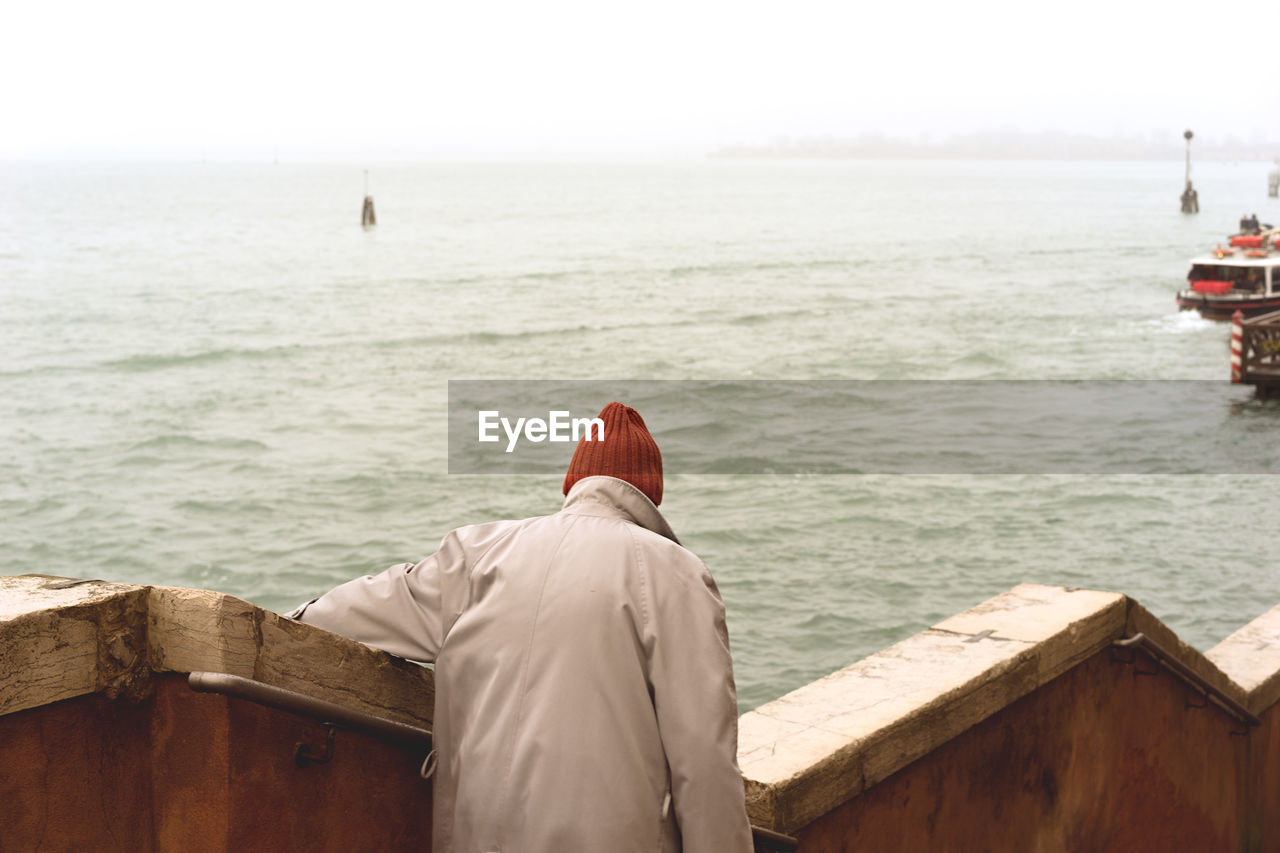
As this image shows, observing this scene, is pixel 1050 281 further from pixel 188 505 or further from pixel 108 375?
pixel 188 505

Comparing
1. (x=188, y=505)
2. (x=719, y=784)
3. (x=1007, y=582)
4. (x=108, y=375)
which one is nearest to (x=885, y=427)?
(x=1007, y=582)

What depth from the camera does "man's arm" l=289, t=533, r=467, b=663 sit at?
2.69 metres

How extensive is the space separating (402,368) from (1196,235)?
72702 millimetres

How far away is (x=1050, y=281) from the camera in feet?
210

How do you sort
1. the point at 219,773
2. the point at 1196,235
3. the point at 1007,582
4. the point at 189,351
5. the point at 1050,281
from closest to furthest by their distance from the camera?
the point at 219,773, the point at 1007,582, the point at 189,351, the point at 1050,281, the point at 1196,235

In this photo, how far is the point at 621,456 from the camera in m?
2.75

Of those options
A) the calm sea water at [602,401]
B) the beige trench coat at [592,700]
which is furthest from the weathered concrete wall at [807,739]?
the calm sea water at [602,401]

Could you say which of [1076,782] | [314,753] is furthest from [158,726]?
[1076,782]

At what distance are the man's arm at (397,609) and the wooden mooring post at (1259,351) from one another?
28732 millimetres

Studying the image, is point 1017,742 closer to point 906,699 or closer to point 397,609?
point 906,699

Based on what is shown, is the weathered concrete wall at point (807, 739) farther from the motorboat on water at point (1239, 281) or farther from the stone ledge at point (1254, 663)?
the motorboat on water at point (1239, 281)

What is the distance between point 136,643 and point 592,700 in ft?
2.68

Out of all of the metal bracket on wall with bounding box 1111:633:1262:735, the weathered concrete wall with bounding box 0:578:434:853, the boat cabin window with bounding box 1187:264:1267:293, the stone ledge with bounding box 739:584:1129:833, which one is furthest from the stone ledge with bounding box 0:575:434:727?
the boat cabin window with bounding box 1187:264:1267:293

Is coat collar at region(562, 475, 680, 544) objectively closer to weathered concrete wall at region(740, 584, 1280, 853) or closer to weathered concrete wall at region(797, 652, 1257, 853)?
weathered concrete wall at region(740, 584, 1280, 853)
